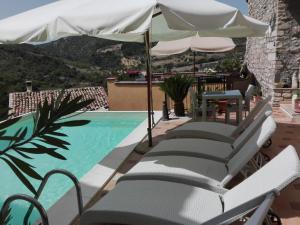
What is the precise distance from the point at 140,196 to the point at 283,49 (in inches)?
328

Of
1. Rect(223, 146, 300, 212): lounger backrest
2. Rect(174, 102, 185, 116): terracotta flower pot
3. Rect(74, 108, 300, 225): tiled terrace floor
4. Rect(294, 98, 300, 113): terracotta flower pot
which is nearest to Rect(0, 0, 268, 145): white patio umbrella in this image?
Result: Rect(223, 146, 300, 212): lounger backrest

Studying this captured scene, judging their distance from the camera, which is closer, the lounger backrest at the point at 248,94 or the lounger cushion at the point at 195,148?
the lounger cushion at the point at 195,148

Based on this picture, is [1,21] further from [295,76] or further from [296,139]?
[295,76]

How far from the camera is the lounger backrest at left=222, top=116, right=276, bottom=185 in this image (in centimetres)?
331

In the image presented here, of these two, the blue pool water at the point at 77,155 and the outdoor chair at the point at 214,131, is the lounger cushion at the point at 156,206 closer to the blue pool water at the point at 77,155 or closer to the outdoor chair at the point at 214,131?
the blue pool water at the point at 77,155

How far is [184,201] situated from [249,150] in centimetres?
106

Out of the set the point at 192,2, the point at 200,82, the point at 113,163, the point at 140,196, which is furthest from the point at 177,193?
the point at 200,82

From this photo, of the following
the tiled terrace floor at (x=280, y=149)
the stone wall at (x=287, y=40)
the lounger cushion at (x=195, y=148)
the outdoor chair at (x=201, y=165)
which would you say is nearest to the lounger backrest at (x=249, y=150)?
the outdoor chair at (x=201, y=165)

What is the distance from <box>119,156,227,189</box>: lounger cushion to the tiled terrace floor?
71cm

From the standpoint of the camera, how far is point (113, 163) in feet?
17.2

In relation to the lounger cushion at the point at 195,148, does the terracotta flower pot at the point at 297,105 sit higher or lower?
lower

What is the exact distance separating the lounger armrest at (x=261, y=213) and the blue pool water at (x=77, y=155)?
82.8 inches

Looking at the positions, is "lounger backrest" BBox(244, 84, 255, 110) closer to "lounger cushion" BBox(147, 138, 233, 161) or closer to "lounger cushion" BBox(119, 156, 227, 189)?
"lounger cushion" BBox(147, 138, 233, 161)

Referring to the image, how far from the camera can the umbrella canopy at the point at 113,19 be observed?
3.72m
